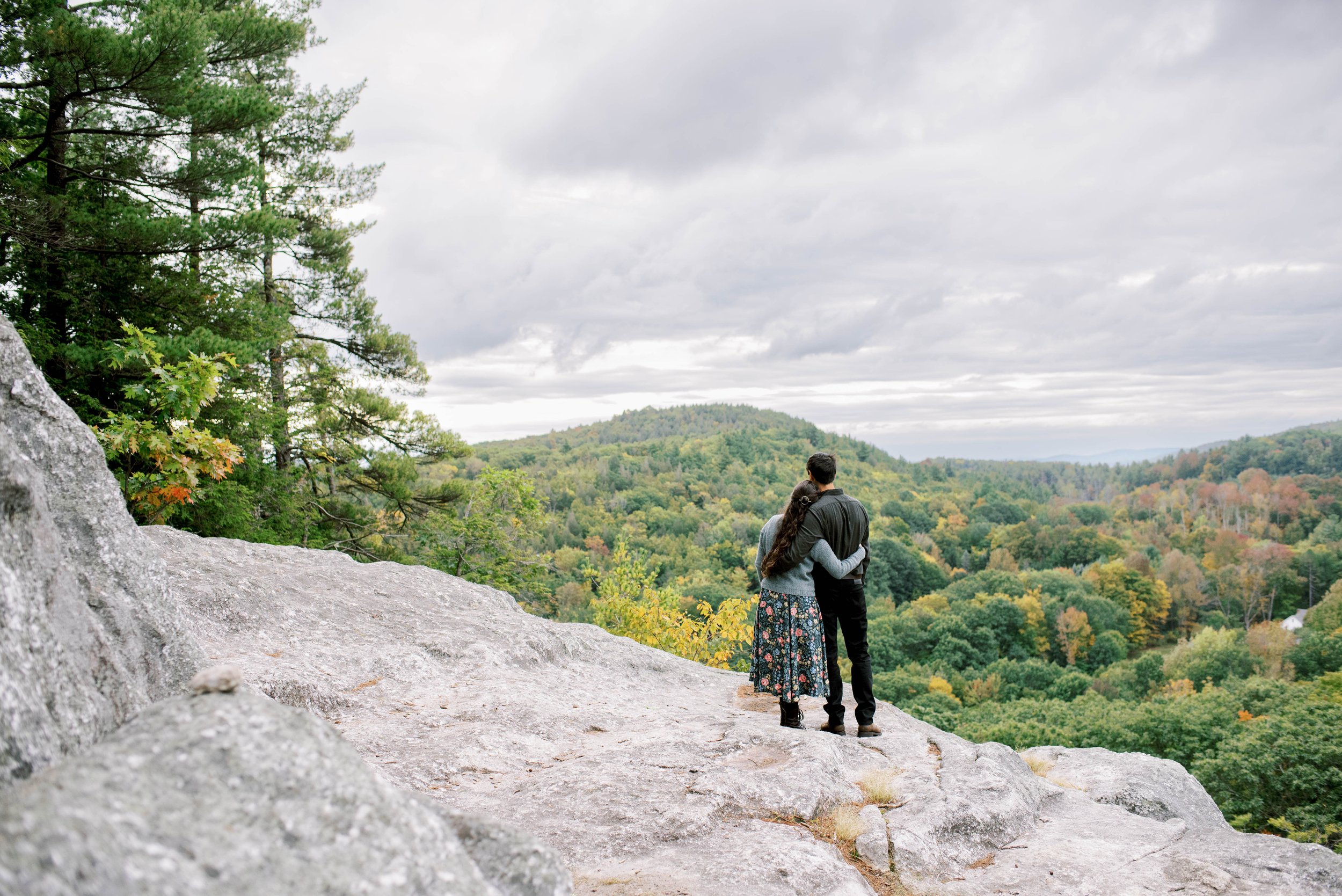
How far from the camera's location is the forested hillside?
22688 millimetres

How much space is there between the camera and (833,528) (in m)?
5.71

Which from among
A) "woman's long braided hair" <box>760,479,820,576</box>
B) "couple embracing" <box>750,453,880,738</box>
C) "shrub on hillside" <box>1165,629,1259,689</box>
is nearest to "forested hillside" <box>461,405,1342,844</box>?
"shrub on hillside" <box>1165,629,1259,689</box>

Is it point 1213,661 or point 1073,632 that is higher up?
point 1213,661

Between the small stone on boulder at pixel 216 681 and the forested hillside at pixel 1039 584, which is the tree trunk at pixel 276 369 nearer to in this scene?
the forested hillside at pixel 1039 584

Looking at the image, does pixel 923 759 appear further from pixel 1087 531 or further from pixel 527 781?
pixel 1087 531

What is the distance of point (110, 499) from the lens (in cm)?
350

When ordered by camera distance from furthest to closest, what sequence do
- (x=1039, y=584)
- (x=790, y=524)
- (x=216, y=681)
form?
(x=1039, y=584)
(x=790, y=524)
(x=216, y=681)

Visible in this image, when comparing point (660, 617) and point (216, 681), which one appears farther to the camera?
point (660, 617)

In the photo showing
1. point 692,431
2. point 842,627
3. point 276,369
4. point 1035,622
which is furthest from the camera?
point 692,431

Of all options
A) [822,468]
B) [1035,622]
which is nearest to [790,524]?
[822,468]

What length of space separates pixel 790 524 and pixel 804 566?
391 millimetres

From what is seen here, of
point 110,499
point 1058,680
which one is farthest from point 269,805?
point 1058,680

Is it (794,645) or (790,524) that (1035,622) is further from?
(790,524)

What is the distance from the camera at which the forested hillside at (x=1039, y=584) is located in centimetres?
2269
